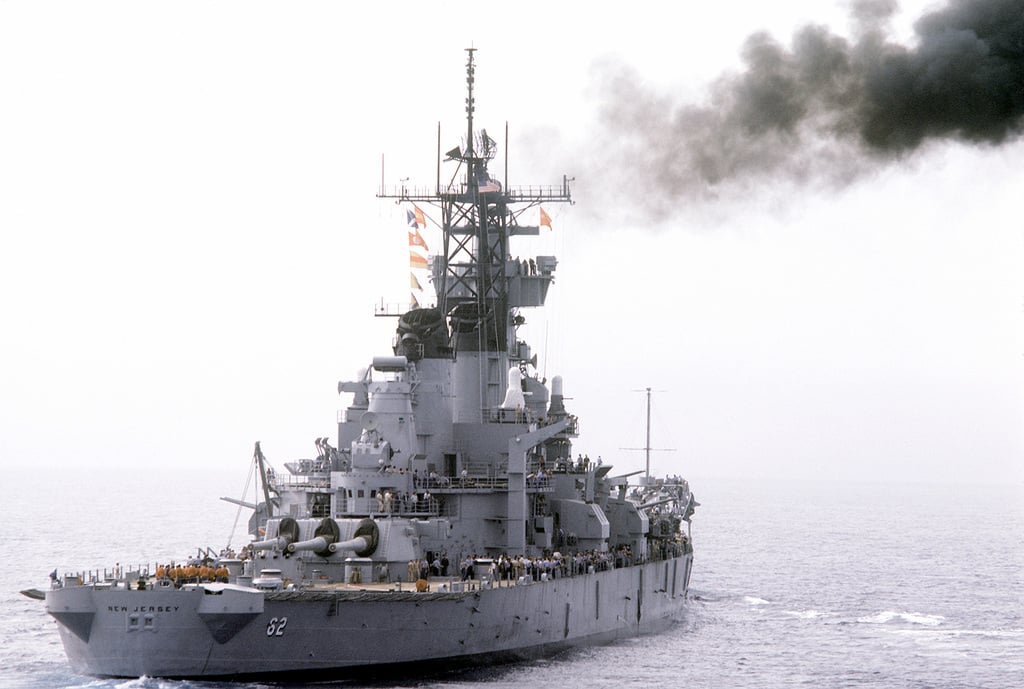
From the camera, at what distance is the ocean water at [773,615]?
152ft

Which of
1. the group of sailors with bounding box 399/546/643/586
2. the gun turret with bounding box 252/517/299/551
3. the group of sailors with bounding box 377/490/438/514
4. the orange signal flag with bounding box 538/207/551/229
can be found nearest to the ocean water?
the group of sailors with bounding box 399/546/643/586

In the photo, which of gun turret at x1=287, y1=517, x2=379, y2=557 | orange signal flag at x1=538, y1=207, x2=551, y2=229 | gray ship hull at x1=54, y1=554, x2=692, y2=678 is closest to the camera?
gray ship hull at x1=54, y1=554, x2=692, y2=678

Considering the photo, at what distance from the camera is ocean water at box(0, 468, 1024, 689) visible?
4644 centimetres

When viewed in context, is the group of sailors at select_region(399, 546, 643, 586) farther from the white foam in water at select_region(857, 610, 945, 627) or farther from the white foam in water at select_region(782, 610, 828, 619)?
the white foam in water at select_region(857, 610, 945, 627)

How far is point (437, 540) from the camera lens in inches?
1933

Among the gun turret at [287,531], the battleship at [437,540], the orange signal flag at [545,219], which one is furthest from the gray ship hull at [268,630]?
the orange signal flag at [545,219]

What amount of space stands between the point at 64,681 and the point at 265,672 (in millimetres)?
5516

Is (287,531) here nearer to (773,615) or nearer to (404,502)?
(404,502)

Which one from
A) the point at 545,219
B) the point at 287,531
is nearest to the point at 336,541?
the point at 287,531

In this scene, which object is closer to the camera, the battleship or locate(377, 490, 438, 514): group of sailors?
the battleship

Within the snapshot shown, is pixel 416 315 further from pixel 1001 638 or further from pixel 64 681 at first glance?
pixel 1001 638

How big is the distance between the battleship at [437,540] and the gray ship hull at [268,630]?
0.17 feet

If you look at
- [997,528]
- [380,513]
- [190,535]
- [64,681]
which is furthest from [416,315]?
[997,528]

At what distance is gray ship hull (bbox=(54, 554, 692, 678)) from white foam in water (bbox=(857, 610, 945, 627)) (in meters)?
21.4
